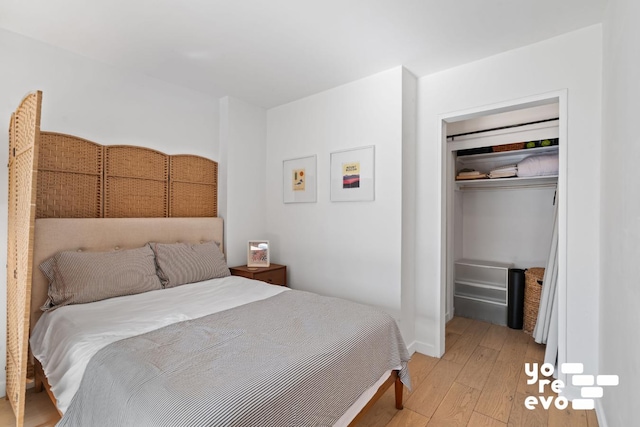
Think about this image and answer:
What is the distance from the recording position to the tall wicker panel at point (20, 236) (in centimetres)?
150

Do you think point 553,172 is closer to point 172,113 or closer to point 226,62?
point 226,62

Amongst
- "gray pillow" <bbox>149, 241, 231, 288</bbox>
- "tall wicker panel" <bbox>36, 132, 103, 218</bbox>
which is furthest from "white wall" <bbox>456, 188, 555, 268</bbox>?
"tall wicker panel" <bbox>36, 132, 103, 218</bbox>

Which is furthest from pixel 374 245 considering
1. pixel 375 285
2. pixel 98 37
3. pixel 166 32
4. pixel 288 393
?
pixel 98 37

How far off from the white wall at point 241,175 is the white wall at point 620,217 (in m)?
2.94

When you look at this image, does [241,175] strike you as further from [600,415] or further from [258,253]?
[600,415]

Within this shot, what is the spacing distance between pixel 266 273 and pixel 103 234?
1475 mm

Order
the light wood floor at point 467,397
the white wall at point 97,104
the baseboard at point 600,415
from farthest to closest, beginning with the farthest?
the white wall at point 97,104
the light wood floor at point 467,397
the baseboard at point 600,415

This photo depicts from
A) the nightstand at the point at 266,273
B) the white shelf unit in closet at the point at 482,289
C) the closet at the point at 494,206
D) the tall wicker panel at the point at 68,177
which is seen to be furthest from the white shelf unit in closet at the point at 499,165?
the tall wicker panel at the point at 68,177

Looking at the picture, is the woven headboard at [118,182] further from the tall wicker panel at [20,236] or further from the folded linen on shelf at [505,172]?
the folded linen on shelf at [505,172]

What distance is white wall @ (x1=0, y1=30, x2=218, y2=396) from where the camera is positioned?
7.14 ft

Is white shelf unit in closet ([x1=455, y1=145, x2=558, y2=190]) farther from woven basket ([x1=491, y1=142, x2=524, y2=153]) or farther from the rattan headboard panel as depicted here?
the rattan headboard panel

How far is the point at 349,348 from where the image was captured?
157 centimetres

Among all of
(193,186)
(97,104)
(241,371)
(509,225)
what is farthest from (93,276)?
(509,225)

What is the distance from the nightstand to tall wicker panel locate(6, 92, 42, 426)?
1680 millimetres
